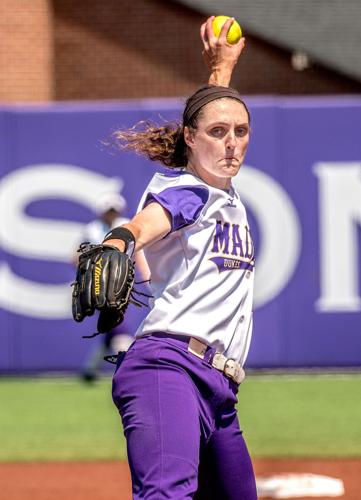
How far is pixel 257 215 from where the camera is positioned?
11445 mm

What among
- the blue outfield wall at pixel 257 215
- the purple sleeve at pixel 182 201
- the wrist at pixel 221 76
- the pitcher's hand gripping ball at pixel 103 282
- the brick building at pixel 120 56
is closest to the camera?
the pitcher's hand gripping ball at pixel 103 282

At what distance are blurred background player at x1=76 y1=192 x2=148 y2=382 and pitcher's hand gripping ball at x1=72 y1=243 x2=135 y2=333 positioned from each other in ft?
22.4

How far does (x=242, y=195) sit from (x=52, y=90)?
259 inches

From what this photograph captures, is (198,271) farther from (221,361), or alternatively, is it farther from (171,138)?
(171,138)

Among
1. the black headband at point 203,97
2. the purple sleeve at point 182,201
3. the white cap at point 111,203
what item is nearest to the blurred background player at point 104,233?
the white cap at point 111,203

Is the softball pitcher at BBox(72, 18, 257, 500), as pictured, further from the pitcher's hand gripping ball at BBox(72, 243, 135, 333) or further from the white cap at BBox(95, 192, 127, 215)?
the white cap at BBox(95, 192, 127, 215)

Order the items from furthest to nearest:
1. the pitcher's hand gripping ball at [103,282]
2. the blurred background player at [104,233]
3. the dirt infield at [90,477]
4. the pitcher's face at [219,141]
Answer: the blurred background player at [104,233]
the dirt infield at [90,477]
the pitcher's face at [219,141]
the pitcher's hand gripping ball at [103,282]

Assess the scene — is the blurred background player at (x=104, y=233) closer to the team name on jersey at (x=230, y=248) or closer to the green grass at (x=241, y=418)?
the green grass at (x=241, y=418)

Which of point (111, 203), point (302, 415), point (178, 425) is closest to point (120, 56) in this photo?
point (111, 203)

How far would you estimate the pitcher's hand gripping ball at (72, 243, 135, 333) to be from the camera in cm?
367

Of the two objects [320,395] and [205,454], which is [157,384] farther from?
[320,395]

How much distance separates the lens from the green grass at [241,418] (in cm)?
816

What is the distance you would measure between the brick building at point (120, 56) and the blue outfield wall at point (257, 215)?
208 inches

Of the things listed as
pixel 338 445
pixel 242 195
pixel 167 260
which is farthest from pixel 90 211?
pixel 167 260
